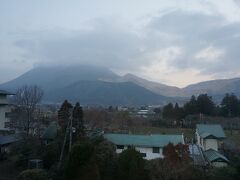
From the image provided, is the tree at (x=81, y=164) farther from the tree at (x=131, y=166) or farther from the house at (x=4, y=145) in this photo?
the house at (x=4, y=145)

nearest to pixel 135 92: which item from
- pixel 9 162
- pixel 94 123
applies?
pixel 94 123

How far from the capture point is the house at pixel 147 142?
30.5m

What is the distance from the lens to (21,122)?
1612 inches

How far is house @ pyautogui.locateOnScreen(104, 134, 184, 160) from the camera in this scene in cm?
3048

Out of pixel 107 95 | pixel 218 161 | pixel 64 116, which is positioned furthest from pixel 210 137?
pixel 107 95

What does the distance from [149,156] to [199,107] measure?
994 inches

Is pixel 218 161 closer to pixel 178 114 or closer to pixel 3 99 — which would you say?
pixel 3 99

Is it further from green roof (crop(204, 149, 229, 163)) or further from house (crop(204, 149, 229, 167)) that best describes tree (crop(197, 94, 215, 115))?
house (crop(204, 149, 229, 167))

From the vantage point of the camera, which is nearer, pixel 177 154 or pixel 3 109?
pixel 177 154

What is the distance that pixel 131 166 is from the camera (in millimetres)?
18031

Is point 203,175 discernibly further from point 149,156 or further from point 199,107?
point 199,107

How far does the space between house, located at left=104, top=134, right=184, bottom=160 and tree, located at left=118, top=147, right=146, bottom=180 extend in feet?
38.5

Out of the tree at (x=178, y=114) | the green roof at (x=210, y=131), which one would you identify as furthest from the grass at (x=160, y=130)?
the green roof at (x=210, y=131)

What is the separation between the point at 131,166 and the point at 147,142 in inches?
510
